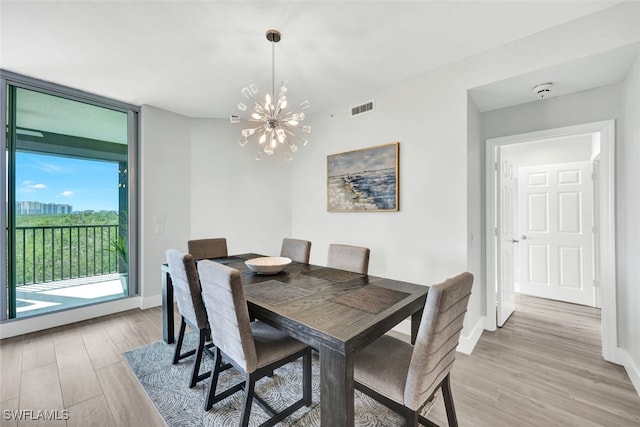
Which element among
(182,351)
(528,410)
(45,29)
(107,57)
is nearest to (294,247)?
(182,351)

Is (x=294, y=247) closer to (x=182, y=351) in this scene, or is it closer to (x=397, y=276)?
(x=397, y=276)

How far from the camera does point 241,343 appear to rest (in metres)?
1.38

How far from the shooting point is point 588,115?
97.2 inches

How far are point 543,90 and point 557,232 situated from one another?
269 centimetres

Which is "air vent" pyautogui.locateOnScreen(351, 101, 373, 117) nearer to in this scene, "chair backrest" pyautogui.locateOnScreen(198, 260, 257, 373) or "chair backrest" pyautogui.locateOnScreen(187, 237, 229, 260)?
"chair backrest" pyautogui.locateOnScreen(187, 237, 229, 260)

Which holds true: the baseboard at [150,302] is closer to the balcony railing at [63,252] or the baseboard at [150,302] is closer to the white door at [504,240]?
the balcony railing at [63,252]

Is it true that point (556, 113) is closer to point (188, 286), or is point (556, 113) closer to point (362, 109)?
point (362, 109)

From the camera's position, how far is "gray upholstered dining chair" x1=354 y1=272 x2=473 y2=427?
1.14 metres

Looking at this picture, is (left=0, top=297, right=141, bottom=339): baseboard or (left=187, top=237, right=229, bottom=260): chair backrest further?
(left=187, top=237, right=229, bottom=260): chair backrest

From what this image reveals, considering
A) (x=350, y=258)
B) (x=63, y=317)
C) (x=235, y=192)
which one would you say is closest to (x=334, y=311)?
(x=350, y=258)

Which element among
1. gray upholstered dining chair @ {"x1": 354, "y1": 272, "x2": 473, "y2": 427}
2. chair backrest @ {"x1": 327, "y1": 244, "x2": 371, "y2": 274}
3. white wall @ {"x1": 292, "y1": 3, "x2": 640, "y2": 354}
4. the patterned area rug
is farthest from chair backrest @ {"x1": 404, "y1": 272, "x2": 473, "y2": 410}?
white wall @ {"x1": 292, "y1": 3, "x2": 640, "y2": 354}

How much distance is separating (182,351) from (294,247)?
143 cm

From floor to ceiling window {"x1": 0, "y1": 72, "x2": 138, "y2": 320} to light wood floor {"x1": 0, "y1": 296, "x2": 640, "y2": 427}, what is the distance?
544 millimetres

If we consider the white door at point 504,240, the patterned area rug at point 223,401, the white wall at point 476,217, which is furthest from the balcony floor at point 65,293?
the white door at point 504,240
